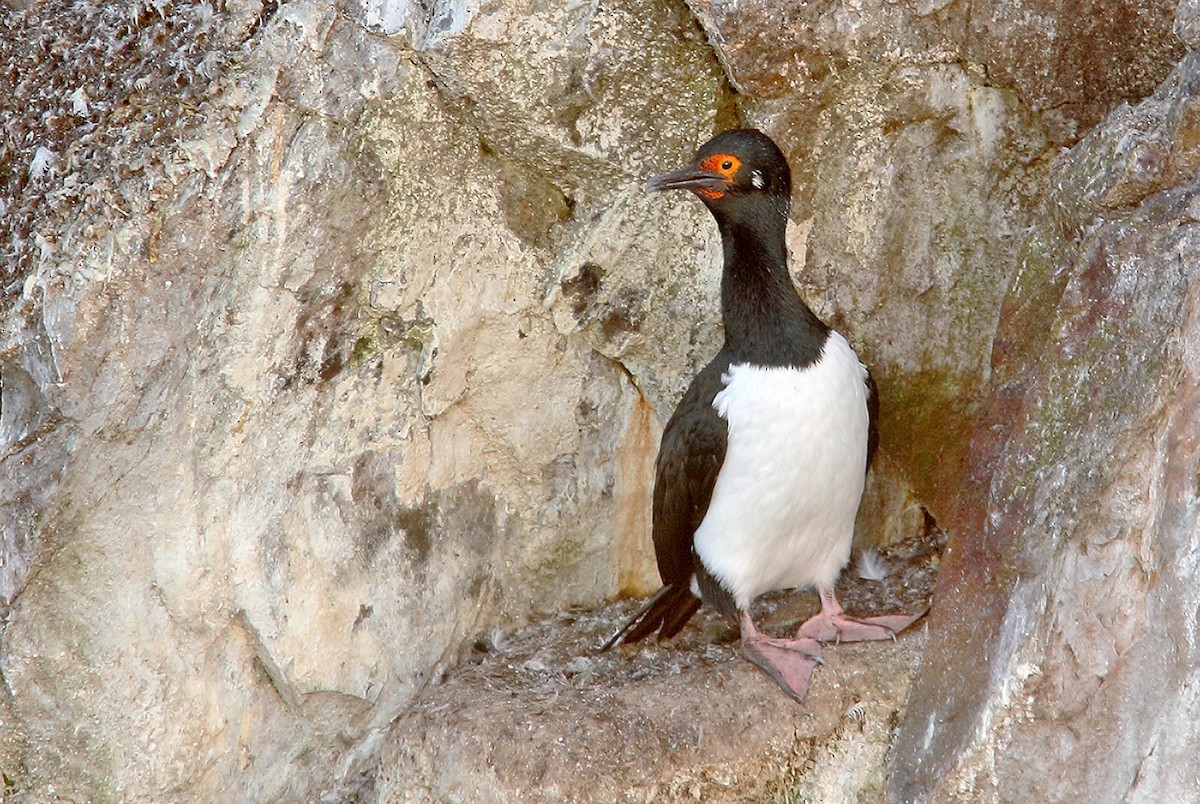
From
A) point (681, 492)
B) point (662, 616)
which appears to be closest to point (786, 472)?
point (681, 492)

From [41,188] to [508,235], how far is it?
5.52ft

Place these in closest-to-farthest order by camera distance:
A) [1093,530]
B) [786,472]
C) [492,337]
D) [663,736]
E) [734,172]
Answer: [1093,530] < [663,736] < [734,172] < [786,472] < [492,337]

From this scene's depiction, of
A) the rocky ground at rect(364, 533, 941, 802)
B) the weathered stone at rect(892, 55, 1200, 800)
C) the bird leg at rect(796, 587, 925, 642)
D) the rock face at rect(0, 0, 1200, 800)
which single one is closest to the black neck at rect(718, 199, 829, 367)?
the rock face at rect(0, 0, 1200, 800)

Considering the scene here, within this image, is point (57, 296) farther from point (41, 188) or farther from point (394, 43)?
point (394, 43)

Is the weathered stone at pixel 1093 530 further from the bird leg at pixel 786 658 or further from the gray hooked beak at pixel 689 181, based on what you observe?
the gray hooked beak at pixel 689 181

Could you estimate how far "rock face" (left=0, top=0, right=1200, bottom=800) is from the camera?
4395 millimetres

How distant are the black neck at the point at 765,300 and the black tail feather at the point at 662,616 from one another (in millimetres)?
987

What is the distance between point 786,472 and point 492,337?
50.5 inches

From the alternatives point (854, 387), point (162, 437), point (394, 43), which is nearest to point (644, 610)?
point (854, 387)

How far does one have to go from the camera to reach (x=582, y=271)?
5.69 m

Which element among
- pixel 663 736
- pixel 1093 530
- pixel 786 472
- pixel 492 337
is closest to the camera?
pixel 1093 530

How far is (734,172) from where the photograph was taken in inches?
203

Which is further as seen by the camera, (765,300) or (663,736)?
(765,300)

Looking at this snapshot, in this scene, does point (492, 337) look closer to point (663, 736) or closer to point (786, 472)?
point (786, 472)
